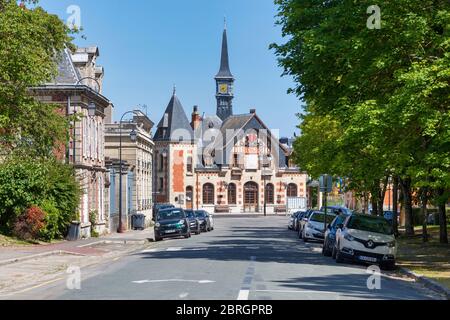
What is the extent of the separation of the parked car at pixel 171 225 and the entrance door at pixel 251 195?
67818mm

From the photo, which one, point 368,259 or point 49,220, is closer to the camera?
point 368,259

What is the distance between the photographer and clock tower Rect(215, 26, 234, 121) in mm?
145875

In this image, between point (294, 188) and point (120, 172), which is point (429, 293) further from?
point (294, 188)

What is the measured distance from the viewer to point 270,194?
117m

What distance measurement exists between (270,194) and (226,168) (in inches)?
281

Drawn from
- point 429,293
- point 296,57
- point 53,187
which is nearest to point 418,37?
point 296,57

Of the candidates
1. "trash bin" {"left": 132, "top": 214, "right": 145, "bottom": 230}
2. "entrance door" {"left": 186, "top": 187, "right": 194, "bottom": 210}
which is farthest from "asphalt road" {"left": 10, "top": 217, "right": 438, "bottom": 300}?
"entrance door" {"left": 186, "top": 187, "right": 194, "bottom": 210}

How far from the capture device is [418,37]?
927 inches

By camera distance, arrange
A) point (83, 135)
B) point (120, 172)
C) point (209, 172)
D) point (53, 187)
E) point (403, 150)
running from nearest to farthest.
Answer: point (403, 150) < point (53, 187) < point (83, 135) < point (120, 172) < point (209, 172)

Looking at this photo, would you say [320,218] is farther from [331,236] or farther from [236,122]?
[236,122]

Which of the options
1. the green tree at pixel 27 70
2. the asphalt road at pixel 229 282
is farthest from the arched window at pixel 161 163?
the asphalt road at pixel 229 282

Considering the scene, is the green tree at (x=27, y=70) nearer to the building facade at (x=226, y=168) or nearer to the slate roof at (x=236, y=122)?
the building facade at (x=226, y=168)

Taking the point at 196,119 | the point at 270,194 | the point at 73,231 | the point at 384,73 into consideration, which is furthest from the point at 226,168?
the point at 384,73
